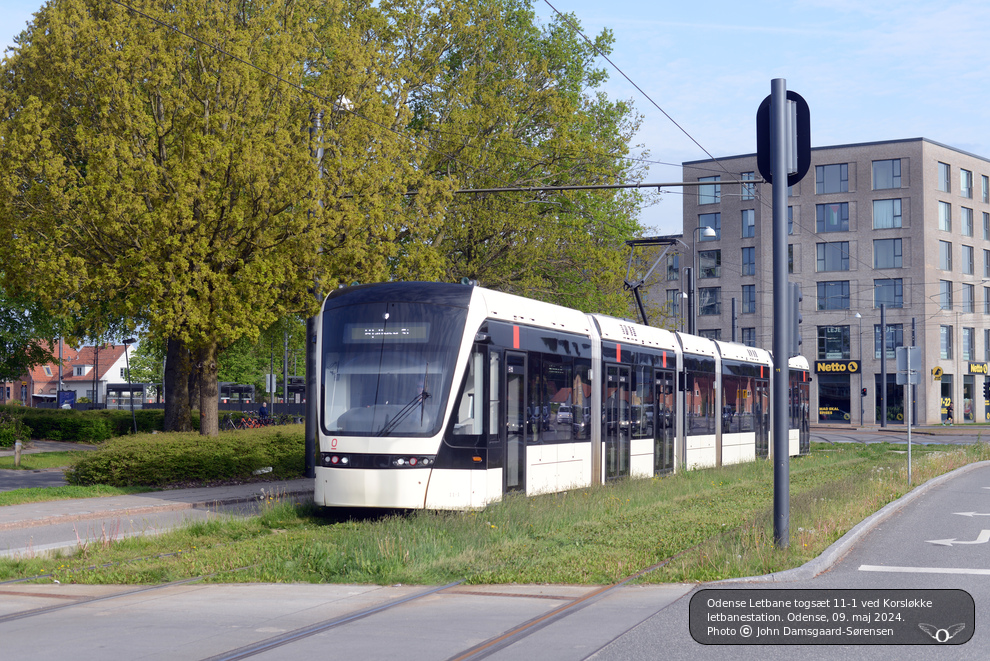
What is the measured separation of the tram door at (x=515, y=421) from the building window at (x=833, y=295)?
63849 mm

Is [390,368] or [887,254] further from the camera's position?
[887,254]

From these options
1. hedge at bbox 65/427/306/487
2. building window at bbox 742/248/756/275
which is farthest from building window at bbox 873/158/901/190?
hedge at bbox 65/427/306/487

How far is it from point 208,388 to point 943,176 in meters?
62.4

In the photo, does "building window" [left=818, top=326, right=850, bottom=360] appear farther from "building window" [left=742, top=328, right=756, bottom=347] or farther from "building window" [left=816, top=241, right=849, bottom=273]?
"building window" [left=742, top=328, right=756, bottom=347]

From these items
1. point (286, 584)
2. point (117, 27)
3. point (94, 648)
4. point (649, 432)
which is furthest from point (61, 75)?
point (94, 648)

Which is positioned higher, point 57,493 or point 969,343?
point 969,343

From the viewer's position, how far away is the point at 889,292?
7394 cm

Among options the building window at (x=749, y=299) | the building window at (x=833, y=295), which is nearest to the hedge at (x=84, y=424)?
the building window at (x=749, y=299)

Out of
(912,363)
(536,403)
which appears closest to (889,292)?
(912,363)

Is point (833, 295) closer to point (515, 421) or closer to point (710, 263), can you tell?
point (710, 263)

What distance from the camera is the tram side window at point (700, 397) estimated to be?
24359mm

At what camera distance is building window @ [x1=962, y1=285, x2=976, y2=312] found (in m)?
74.8

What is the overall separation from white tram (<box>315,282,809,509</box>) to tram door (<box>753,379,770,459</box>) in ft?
35.4

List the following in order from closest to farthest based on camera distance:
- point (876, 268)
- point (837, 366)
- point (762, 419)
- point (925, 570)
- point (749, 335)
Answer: point (925, 570), point (762, 419), point (876, 268), point (837, 366), point (749, 335)
